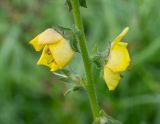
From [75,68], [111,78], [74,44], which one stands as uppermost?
[74,44]

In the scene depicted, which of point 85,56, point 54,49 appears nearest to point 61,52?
point 54,49

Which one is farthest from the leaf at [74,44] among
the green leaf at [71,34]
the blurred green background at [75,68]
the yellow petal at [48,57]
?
the blurred green background at [75,68]

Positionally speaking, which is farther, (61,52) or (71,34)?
(71,34)

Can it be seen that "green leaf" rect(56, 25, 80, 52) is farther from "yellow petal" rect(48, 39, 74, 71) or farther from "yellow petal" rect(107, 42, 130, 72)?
"yellow petal" rect(107, 42, 130, 72)

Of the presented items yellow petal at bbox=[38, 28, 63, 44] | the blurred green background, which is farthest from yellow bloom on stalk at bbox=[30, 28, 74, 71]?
the blurred green background

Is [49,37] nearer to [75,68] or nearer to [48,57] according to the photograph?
[48,57]

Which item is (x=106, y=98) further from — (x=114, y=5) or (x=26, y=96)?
(x=114, y=5)

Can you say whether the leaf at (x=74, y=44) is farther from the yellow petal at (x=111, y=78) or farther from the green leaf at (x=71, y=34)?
the yellow petal at (x=111, y=78)
